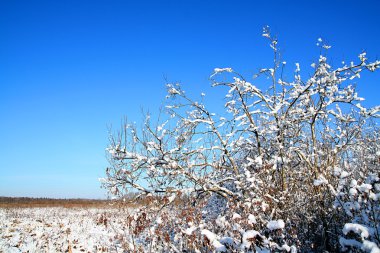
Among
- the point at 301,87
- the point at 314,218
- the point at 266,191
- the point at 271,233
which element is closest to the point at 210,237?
the point at 271,233

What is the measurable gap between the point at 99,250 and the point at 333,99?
8151 millimetres

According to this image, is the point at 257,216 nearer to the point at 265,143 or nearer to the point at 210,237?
the point at 210,237

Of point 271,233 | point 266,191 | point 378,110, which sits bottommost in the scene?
point 271,233

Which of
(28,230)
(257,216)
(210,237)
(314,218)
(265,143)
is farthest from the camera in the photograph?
(28,230)

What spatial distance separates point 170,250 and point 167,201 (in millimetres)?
2017

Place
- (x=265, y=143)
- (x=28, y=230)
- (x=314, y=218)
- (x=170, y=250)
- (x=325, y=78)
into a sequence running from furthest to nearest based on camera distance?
(x=28, y=230)
(x=265, y=143)
(x=325, y=78)
(x=170, y=250)
(x=314, y=218)

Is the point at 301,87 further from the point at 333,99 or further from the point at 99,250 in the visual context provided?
the point at 99,250

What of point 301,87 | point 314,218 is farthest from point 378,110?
point 314,218

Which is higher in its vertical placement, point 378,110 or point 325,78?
point 325,78

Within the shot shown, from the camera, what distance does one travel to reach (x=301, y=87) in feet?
29.7

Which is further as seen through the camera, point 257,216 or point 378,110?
point 378,110

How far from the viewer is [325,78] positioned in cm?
835

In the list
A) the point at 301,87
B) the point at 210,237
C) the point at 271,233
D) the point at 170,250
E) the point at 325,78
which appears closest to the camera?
the point at 210,237

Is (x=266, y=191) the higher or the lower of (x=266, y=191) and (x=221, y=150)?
the lower
